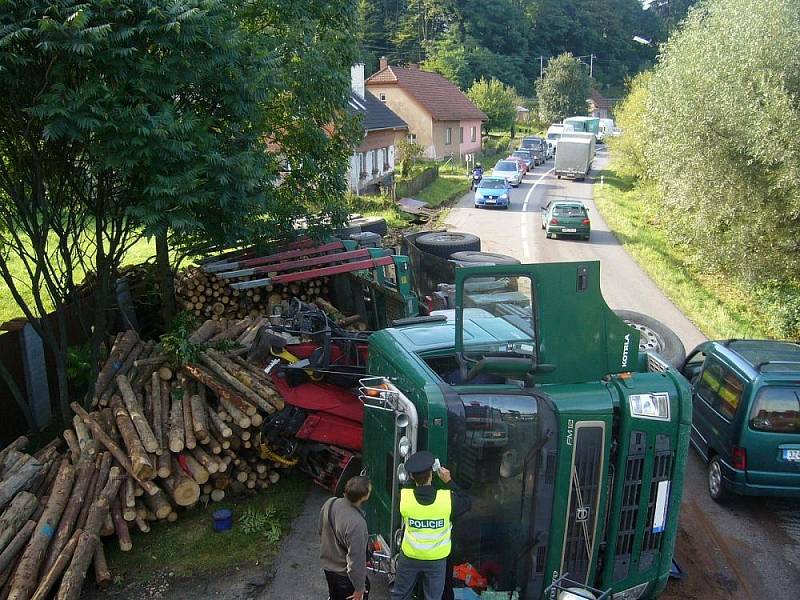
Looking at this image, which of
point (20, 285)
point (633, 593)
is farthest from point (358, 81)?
point (633, 593)


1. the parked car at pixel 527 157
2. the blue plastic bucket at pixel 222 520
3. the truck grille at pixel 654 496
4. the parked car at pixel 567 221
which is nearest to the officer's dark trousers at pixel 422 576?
the truck grille at pixel 654 496

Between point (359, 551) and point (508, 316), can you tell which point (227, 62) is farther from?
point (359, 551)

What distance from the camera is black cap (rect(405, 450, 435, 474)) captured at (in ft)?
16.3

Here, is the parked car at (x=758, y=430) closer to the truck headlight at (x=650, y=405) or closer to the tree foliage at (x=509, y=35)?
the truck headlight at (x=650, y=405)

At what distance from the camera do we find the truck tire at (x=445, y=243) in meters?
15.9

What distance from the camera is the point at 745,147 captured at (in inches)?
627

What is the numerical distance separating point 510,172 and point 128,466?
118 ft

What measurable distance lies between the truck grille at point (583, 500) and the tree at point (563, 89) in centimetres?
7413

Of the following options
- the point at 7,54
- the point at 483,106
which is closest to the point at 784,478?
the point at 7,54

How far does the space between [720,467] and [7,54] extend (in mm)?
8937

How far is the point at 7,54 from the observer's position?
6.88m

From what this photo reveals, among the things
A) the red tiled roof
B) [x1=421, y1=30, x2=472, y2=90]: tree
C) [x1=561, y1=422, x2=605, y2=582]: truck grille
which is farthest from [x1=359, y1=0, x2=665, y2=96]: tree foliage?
[x1=561, y1=422, x2=605, y2=582]: truck grille

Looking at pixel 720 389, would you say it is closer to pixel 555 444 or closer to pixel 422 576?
pixel 555 444

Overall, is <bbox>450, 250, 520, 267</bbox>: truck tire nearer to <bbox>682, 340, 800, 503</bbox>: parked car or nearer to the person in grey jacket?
<bbox>682, 340, 800, 503</bbox>: parked car
